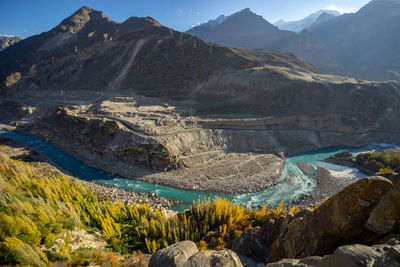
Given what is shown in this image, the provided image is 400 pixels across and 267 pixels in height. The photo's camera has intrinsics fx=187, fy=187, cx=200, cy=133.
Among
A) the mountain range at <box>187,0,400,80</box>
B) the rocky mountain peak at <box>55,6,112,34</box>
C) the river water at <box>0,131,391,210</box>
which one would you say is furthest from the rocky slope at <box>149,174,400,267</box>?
the rocky mountain peak at <box>55,6,112,34</box>

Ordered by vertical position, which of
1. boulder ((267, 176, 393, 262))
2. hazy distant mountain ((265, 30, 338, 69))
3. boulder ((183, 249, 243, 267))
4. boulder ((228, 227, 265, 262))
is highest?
hazy distant mountain ((265, 30, 338, 69))

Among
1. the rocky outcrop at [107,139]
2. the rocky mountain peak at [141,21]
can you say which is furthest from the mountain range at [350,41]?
A: the rocky outcrop at [107,139]

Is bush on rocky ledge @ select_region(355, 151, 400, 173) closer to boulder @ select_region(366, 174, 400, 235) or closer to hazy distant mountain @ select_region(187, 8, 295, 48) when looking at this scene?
boulder @ select_region(366, 174, 400, 235)

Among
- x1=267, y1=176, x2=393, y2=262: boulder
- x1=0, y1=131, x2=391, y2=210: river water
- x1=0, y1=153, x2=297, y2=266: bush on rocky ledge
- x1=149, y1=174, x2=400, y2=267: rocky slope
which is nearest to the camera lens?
x1=149, y1=174, x2=400, y2=267: rocky slope

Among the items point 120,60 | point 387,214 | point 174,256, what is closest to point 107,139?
point 174,256

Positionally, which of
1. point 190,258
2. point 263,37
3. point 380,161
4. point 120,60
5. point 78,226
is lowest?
point 380,161

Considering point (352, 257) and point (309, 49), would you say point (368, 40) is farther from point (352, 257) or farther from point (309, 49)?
point (352, 257)

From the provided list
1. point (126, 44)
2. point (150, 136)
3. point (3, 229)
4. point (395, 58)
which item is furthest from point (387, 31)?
point (3, 229)
